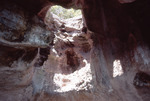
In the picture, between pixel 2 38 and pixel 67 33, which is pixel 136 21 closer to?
pixel 2 38

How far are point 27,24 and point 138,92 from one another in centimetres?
218

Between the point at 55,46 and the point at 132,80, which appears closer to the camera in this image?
the point at 132,80

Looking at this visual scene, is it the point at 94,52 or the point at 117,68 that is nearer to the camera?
the point at 117,68

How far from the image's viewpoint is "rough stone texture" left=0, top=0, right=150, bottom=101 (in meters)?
1.76

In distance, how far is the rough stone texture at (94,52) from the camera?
1.76 m

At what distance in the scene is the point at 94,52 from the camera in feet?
9.38

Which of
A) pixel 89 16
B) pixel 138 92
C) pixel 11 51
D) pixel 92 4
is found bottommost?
pixel 138 92

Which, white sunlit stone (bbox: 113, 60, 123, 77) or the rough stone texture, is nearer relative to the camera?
the rough stone texture

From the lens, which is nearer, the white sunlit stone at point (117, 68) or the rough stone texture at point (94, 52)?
the rough stone texture at point (94, 52)

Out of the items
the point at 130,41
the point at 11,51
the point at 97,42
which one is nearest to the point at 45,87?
the point at 11,51

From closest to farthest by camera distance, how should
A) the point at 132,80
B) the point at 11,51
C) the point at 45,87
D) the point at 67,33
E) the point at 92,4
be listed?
the point at 11,51, the point at 132,80, the point at 92,4, the point at 45,87, the point at 67,33

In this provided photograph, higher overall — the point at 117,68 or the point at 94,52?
the point at 94,52

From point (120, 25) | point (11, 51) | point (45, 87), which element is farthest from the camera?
point (45, 87)

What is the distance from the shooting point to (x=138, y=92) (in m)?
1.91
